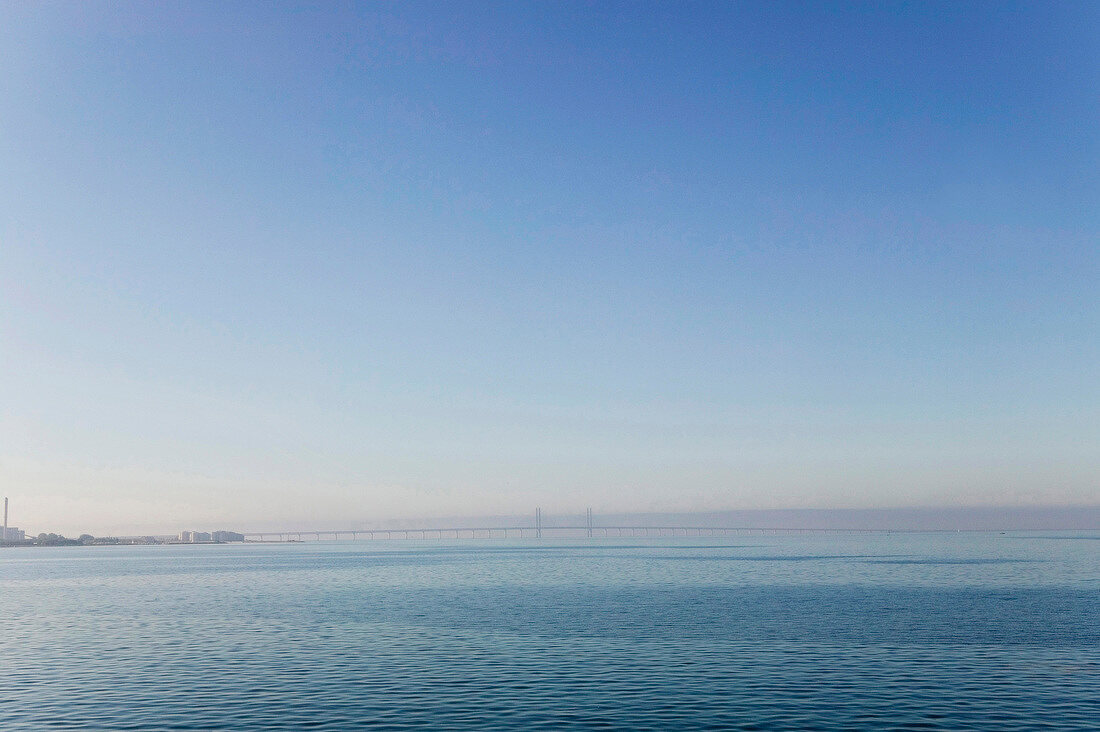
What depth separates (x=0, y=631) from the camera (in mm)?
72000

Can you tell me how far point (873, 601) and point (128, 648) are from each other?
70490mm

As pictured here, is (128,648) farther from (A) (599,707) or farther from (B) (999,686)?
(B) (999,686)

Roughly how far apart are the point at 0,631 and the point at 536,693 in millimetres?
55377

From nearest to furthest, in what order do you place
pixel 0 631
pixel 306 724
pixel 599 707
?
pixel 306 724, pixel 599 707, pixel 0 631

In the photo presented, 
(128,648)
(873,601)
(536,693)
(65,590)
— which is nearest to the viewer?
(536,693)

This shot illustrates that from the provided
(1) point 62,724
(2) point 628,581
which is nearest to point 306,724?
(1) point 62,724

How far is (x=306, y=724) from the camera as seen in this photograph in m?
36.6

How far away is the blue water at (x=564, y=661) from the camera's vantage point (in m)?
38.1

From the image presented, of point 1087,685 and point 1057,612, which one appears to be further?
point 1057,612

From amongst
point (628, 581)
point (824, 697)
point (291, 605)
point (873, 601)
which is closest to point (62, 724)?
point (824, 697)

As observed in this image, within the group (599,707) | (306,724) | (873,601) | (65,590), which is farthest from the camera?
(65,590)

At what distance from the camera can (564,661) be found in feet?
170

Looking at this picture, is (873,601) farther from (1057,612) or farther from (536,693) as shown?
(536,693)

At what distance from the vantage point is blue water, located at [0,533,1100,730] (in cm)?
3806
